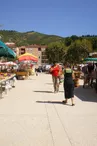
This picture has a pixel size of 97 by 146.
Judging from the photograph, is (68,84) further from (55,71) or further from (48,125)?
(55,71)

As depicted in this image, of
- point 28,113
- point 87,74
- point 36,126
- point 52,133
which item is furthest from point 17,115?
point 87,74

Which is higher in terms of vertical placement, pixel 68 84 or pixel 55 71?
pixel 55 71

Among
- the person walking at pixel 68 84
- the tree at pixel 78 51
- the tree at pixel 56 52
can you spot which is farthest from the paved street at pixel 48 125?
the tree at pixel 56 52

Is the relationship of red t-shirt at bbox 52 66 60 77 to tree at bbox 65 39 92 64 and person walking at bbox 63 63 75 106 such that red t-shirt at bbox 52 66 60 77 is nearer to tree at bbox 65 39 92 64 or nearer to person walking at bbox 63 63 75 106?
person walking at bbox 63 63 75 106

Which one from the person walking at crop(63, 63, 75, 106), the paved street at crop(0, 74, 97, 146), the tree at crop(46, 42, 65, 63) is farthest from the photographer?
the tree at crop(46, 42, 65, 63)

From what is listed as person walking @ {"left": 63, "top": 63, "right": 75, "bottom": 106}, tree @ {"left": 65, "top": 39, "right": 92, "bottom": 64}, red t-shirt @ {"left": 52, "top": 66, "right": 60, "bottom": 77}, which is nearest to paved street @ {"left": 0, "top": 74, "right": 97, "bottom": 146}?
person walking @ {"left": 63, "top": 63, "right": 75, "bottom": 106}

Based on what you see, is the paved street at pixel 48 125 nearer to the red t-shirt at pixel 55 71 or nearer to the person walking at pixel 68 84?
the person walking at pixel 68 84

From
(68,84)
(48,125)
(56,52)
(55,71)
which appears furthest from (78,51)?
(48,125)

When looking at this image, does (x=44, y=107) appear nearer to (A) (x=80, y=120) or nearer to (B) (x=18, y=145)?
(A) (x=80, y=120)

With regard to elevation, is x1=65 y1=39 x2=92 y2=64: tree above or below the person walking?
above

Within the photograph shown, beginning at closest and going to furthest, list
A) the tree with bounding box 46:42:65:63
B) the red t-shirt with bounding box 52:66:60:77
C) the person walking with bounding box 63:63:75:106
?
the person walking with bounding box 63:63:75:106 → the red t-shirt with bounding box 52:66:60:77 → the tree with bounding box 46:42:65:63

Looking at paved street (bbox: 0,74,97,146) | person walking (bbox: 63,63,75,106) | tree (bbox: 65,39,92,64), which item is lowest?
paved street (bbox: 0,74,97,146)

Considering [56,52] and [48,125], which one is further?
[56,52]

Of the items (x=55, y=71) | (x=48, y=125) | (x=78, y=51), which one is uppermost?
(x=78, y=51)
